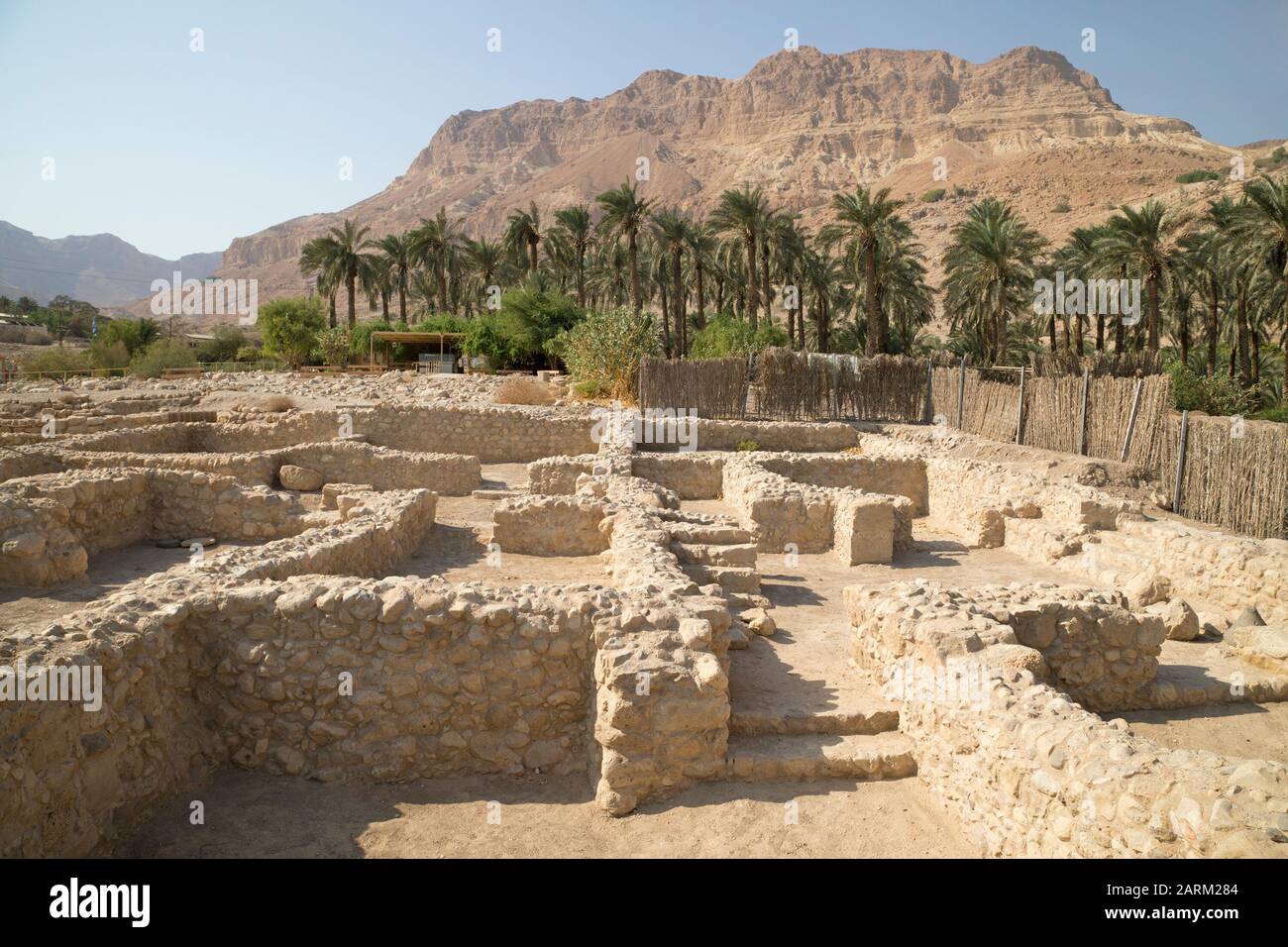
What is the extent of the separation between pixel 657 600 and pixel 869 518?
5738mm

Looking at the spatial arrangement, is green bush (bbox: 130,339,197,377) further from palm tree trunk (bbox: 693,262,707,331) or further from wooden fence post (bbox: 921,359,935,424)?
wooden fence post (bbox: 921,359,935,424)

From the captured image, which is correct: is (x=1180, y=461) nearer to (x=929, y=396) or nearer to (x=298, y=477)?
(x=929, y=396)

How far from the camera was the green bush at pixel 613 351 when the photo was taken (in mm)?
25481

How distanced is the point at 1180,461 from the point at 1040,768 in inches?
440

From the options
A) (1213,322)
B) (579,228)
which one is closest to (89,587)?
(579,228)

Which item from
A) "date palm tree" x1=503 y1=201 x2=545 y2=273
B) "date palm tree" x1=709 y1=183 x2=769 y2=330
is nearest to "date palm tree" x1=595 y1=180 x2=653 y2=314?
"date palm tree" x1=709 y1=183 x2=769 y2=330

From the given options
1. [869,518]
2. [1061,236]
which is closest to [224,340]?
[869,518]

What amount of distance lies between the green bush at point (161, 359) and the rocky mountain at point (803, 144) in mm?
67895

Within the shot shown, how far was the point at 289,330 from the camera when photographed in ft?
144

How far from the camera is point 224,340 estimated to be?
51719 mm

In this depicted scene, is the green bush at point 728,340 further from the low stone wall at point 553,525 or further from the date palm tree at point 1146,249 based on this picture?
the low stone wall at point 553,525

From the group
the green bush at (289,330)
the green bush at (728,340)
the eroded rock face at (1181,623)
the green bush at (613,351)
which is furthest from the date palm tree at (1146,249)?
the green bush at (289,330)

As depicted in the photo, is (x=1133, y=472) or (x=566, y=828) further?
(x=1133, y=472)
